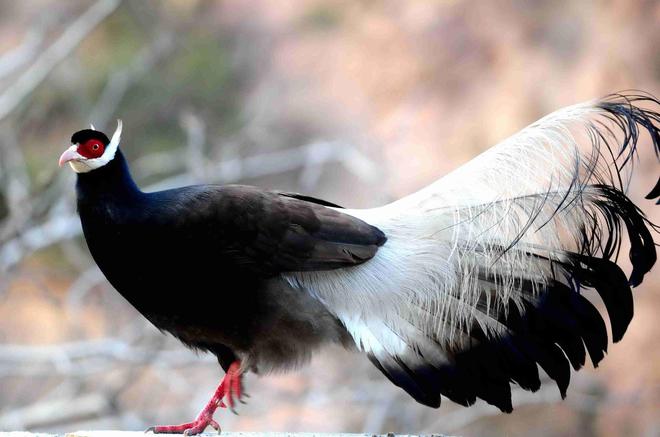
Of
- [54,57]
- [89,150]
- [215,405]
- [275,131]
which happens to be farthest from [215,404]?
[275,131]

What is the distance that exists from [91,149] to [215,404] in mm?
973

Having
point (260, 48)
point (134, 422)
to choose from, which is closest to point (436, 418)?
point (134, 422)

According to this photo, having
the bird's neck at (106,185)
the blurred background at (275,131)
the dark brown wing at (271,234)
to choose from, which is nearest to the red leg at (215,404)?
the dark brown wing at (271,234)

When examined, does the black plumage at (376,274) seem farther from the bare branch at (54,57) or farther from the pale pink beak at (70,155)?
the bare branch at (54,57)

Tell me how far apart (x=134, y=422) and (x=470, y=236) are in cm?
312

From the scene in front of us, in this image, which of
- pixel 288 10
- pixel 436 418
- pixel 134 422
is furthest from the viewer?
pixel 288 10

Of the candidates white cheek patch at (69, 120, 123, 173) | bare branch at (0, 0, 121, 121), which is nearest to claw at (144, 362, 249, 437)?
white cheek patch at (69, 120, 123, 173)

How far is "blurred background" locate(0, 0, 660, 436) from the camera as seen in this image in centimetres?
584

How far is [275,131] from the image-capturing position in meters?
10.3

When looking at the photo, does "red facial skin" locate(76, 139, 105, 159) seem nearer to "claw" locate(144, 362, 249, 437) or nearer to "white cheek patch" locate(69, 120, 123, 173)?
"white cheek patch" locate(69, 120, 123, 173)

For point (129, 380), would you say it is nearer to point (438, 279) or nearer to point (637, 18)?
point (438, 279)

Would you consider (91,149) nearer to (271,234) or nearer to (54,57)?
(271,234)

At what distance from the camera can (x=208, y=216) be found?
124 inches

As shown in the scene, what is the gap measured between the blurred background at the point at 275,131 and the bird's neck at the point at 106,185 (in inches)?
67.5
